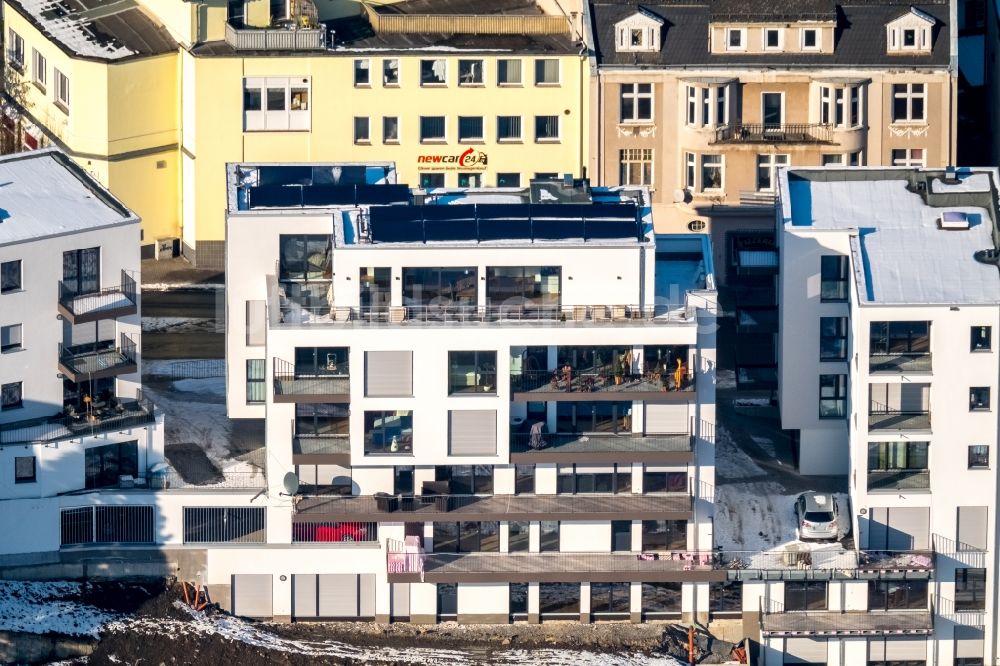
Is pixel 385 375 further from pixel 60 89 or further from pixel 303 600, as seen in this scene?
pixel 60 89

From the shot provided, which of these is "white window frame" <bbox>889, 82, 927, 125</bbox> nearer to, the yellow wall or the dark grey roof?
the dark grey roof

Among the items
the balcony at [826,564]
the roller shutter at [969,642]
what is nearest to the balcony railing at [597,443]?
the balcony at [826,564]

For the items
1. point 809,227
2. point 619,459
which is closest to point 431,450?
point 619,459

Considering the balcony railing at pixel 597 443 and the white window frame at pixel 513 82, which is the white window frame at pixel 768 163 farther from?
the balcony railing at pixel 597 443

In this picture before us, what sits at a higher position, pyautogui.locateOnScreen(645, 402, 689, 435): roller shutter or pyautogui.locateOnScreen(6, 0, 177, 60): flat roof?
pyautogui.locateOnScreen(6, 0, 177, 60): flat roof

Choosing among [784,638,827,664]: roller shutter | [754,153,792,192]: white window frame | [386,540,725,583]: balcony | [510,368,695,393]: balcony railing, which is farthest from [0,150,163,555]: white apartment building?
[754,153,792,192]: white window frame

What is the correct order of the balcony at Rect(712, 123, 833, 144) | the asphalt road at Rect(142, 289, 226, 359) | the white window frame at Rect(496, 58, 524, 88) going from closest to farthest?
the asphalt road at Rect(142, 289, 226, 359) → the balcony at Rect(712, 123, 833, 144) → the white window frame at Rect(496, 58, 524, 88)
